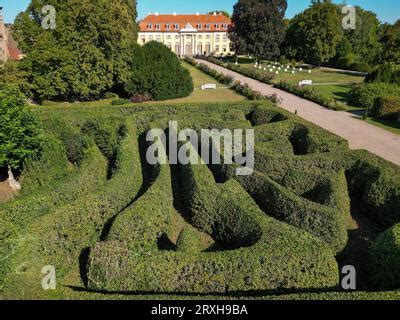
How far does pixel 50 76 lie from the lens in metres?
30.7

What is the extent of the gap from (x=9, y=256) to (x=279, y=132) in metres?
15.0

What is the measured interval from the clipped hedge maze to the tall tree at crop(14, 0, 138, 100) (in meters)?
13.6

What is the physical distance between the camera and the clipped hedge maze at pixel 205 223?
8.62m

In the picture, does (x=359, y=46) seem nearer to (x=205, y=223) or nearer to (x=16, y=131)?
(x=205, y=223)

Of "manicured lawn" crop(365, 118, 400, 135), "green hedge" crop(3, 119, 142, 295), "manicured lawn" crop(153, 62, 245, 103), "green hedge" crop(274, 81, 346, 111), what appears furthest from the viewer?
"manicured lawn" crop(153, 62, 245, 103)

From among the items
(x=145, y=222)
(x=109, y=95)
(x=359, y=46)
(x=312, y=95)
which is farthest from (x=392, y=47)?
(x=145, y=222)

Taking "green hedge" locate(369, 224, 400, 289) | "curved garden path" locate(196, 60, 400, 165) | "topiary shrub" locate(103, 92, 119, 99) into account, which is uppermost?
"topiary shrub" locate(103, 92, 119, 99)

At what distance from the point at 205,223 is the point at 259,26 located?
60.8 metres

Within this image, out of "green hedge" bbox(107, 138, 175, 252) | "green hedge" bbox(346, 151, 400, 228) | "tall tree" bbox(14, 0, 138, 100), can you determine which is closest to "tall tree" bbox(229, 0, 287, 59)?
"tall tree" bbox(14, 0, 138, 100)

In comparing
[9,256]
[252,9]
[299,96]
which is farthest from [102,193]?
[252,9]

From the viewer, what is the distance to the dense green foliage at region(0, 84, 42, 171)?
15.9m

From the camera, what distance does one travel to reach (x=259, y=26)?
214 ft

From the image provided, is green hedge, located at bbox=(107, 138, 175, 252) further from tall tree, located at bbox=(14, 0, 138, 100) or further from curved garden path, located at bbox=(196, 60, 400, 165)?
tall tree, located at bbox=(14, 0, 138, 100)
